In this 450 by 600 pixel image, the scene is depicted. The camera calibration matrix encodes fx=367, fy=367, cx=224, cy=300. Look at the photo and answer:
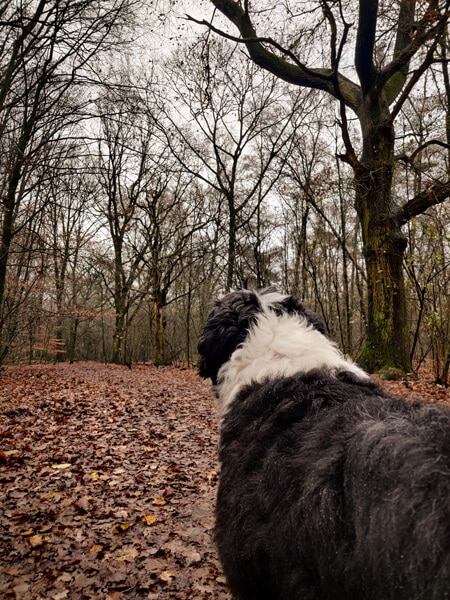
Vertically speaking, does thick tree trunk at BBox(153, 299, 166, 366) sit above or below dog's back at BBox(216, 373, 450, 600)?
above

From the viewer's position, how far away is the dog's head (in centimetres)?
264

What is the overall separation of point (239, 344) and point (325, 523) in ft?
4.82

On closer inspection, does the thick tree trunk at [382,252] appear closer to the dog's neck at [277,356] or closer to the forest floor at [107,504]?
the forest floor at [107,504]

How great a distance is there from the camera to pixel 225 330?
2.65 meters

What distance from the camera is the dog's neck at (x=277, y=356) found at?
213 cm

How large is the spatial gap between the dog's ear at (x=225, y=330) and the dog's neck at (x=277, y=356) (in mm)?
85

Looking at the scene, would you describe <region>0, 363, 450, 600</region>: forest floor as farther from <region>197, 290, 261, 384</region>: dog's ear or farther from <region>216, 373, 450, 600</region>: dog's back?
<region>197, 290, 261, 384</region>: dog's ear

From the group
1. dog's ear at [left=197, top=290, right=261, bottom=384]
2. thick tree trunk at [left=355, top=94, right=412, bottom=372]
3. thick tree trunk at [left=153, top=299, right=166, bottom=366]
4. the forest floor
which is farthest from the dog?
thick tree trunk at [left=153, top=299, right=166, bottom=366]

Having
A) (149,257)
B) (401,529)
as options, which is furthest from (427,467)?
(149,257)

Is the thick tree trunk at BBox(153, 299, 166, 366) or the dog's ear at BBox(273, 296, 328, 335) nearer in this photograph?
the dog's ear at BBox(273, 296, 328, 335)

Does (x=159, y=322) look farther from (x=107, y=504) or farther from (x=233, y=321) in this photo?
(x=233, y=321)

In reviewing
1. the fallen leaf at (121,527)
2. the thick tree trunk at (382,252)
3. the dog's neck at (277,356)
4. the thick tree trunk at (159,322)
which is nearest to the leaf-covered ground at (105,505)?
the fallen leaf at (121,527)

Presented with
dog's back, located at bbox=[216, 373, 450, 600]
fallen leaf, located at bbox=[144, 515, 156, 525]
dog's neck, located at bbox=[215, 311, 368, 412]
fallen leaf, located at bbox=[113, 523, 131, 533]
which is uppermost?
dog's neck, located at bbox=[215, 311, 368, 412]

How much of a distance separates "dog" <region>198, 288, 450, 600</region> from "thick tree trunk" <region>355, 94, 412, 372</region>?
6.95m
